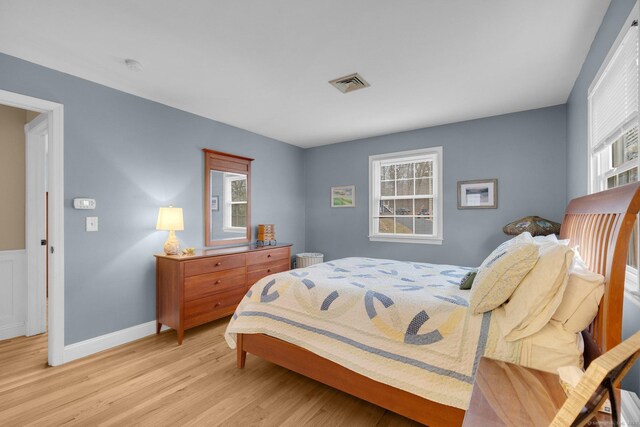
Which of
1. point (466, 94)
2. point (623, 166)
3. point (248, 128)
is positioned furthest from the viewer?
point (248, 128)

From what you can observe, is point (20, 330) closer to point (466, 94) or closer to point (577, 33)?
point (466, 94)

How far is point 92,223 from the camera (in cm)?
280

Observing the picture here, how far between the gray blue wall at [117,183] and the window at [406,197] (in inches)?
101

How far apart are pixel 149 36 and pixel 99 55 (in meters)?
0.60

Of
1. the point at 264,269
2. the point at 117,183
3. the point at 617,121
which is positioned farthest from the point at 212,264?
the point at 617,121

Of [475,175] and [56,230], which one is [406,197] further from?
[56,230]

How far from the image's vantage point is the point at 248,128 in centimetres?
432

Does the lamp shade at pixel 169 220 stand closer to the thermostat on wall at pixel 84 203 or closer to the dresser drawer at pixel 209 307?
the thermostat on wall at pixel 84 203

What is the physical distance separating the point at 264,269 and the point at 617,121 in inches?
143

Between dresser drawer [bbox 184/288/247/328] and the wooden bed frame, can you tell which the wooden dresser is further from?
the wooden bed frame

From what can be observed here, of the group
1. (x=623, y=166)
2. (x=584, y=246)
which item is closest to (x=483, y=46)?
(x=623, y=166)

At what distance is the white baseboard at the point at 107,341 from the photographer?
Result: 265 cm

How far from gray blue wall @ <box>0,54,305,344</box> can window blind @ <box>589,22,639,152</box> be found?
A: 3.91m

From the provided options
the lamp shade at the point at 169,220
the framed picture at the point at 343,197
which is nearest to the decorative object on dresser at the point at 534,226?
the framed picture at the point at 343,197
